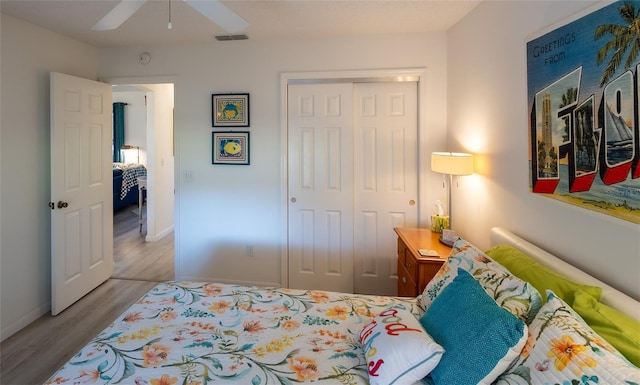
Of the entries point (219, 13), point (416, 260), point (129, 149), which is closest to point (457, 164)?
point (416, 260)

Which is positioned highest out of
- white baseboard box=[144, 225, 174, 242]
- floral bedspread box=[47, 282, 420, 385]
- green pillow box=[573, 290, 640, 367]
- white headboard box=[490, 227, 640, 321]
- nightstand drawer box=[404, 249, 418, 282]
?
white headboard box=[490, 227, 640, 321]

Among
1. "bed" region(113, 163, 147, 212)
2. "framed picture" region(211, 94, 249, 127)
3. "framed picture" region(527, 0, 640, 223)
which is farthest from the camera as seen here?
"bed" region(113, 163, 147, 212)

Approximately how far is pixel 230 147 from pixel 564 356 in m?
2.86

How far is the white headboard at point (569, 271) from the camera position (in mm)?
975

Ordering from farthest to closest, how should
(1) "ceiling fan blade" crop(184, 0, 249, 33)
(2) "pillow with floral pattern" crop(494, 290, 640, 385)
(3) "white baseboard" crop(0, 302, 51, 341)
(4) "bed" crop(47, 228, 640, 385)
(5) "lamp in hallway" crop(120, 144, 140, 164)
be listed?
1. (5) "lamp in hallway" crop(120, 144, 140, 164)
2. (3) "white baseboard" crop(0, 302, 51, 341)
3. (1) "ceiling fan blade" crop(184, 0, 249, 33)
4. (4) "bed" crop(47, 228, 640, 385)
5. (2) "pillow with floral pattern" crop(494, 290, 640, 385)

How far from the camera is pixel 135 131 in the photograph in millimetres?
7375

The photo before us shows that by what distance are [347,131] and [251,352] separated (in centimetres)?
213

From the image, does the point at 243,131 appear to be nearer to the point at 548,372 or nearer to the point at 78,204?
the point at 78,204

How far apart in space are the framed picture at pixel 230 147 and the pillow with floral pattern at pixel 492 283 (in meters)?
2.15

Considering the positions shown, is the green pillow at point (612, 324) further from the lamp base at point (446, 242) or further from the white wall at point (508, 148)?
the lamp base at point (446, 242)

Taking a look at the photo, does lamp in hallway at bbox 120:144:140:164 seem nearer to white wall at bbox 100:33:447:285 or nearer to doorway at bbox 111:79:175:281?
doorway at bbox 111:79:175:281

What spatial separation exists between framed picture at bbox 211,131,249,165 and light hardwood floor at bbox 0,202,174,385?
60.0 inches

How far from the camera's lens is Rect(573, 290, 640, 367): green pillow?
849 millimetres


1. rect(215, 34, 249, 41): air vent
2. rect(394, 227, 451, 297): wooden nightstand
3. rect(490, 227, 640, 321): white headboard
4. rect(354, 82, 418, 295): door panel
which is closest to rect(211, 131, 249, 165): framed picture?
rect(215, 34, 249, 41): air vent
